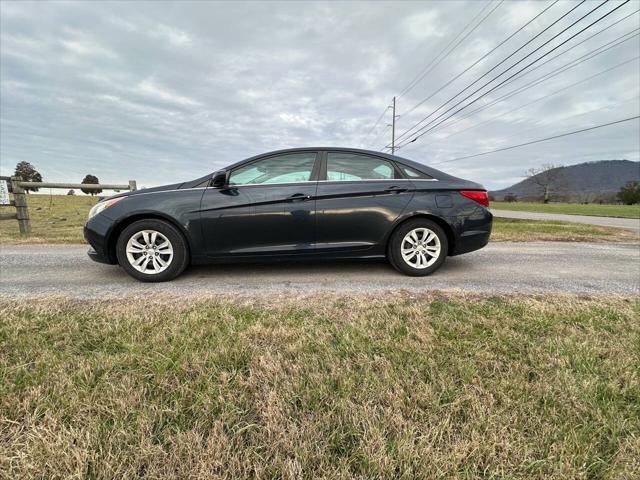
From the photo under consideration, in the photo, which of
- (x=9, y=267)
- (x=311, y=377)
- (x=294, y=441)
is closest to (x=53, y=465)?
(x=294, y=441)

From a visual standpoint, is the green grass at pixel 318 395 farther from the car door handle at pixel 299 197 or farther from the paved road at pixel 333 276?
the car door handle at pixel 299 197

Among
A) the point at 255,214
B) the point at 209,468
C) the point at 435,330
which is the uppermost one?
the point at 255,214

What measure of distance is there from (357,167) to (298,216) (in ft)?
2.95

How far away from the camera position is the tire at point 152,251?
313 centimetres

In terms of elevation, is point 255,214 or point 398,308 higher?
point 255,214

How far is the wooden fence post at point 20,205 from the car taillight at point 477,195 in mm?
8402

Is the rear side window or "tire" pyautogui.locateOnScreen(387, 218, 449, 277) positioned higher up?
the rear side window

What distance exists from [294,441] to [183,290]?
2.16 metres

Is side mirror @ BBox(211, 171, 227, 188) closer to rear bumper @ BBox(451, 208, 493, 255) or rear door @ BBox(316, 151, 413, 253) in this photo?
rear door @ BBox(316, 151, 413, 253)

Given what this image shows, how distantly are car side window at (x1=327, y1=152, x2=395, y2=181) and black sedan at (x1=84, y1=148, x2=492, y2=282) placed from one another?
1 cm

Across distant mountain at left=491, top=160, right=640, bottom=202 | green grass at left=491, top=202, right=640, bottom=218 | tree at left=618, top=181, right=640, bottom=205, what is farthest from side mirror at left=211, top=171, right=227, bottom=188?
distant mountain at left=491, top=160, right=640, bottom=202

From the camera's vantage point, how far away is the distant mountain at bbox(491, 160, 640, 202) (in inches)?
2534

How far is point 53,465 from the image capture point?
1.02 m

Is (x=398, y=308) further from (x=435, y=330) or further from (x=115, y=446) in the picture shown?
(x=115, y=446)
